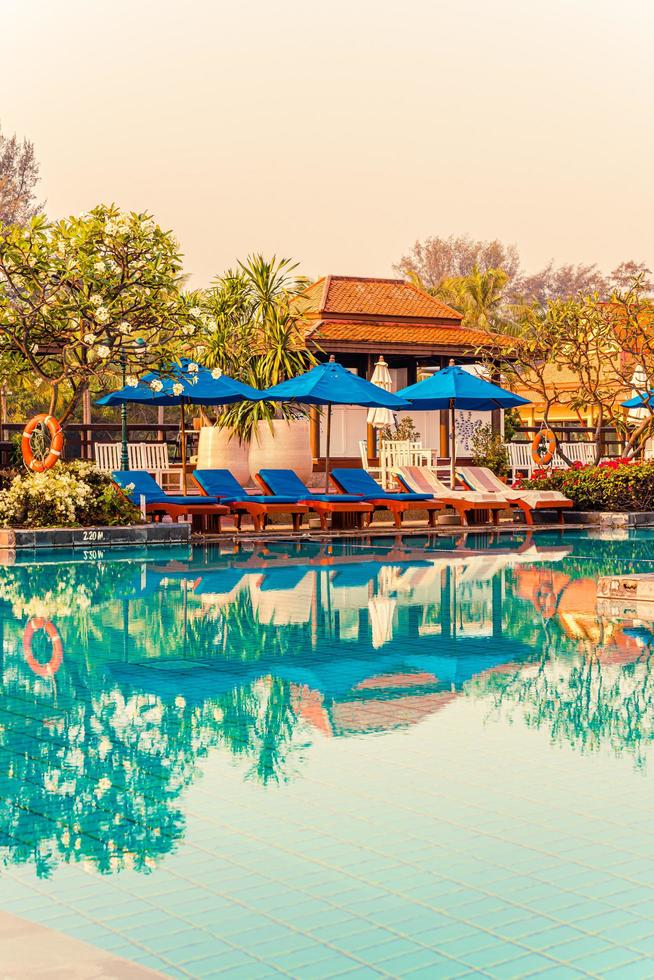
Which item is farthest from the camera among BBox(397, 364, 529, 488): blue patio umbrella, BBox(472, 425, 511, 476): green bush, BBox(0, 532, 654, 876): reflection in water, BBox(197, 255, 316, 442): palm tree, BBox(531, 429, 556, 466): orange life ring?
BBox(472, 425, 511, 476): green bush

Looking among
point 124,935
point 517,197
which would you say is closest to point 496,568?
point 124,935

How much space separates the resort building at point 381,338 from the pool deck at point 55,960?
26.2 m

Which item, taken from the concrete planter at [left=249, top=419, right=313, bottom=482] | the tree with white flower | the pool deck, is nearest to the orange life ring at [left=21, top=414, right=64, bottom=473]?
the tree with white flower

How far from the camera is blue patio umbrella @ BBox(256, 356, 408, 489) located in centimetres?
2206

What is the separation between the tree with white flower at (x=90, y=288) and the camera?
19.5 metres

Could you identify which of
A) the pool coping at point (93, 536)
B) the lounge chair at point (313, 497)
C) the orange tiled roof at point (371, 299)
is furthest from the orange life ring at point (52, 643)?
the orange tiled roof at point (371, 299)

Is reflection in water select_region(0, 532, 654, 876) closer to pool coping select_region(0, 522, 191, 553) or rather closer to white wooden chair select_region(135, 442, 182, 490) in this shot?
pool coping select_region(0, 522, 191, 553)

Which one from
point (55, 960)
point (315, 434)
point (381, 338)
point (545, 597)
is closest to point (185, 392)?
point (315, 434)

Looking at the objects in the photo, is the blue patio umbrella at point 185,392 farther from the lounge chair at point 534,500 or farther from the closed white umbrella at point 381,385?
the closed white umbrella at point 381,385

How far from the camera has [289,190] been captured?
50.1 m

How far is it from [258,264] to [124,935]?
2479cm

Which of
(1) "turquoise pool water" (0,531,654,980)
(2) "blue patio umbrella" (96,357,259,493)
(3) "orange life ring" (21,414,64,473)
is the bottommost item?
(1) "turquoise pool water" (0,531,654,980)

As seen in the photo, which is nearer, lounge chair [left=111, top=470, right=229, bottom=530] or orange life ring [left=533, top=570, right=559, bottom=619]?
orange life ring [left=533, top=570, right=559, bottom=619]

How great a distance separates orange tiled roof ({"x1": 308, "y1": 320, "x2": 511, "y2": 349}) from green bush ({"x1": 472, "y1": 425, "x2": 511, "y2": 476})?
89.6 inches
